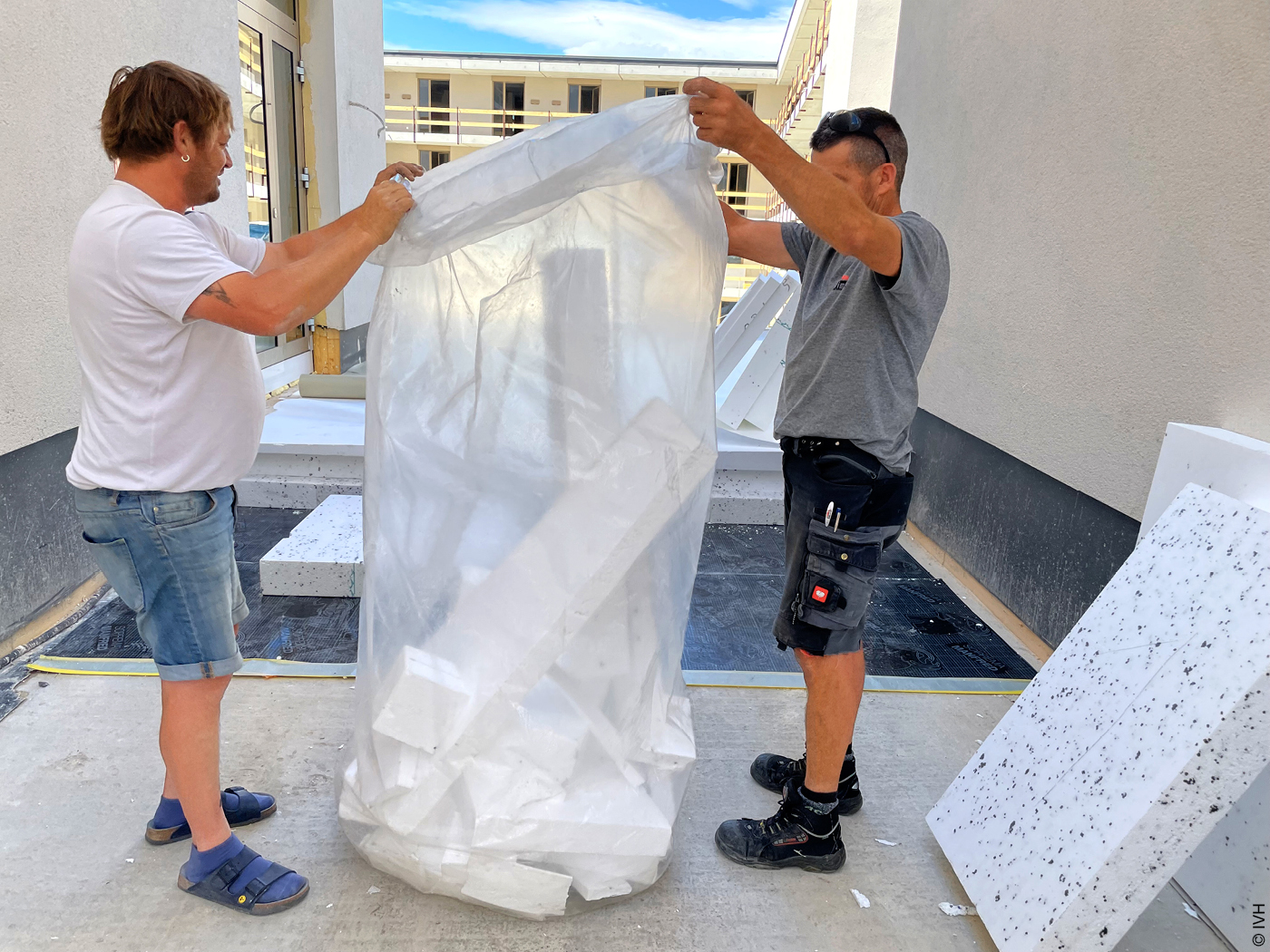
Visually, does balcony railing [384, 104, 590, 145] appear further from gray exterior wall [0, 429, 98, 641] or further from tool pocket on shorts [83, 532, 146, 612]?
tool pocket on shorts [83, 532, 146, 612]

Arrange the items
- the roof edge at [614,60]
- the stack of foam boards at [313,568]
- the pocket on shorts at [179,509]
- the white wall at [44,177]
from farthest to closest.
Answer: the roof edge at [614,60]
the stack of foam boards at [313,568]
the white wall at [44,177]
the pocket on shorts at [179,509]

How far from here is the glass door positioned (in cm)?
514

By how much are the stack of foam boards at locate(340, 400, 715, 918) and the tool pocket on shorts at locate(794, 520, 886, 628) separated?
273 millimetres

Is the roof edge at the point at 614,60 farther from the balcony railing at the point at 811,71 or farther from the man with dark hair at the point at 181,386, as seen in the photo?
the man with dark hair at the point at 181,386

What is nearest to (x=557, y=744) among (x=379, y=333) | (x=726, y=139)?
(x=379, y=333)

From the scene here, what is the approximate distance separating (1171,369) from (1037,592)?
2.84ft

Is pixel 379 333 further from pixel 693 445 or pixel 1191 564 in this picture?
pixel 1191 564

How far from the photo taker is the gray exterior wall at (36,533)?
2.33 metres

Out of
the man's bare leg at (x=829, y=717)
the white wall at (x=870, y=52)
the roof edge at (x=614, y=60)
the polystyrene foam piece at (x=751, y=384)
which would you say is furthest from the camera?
the roof edge at (x=614, y=60)

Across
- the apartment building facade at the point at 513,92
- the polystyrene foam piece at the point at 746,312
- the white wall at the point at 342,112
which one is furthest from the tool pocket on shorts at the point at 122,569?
the apartment building facade at the point at 513,92

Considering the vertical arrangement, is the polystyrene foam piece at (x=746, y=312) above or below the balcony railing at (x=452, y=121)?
below

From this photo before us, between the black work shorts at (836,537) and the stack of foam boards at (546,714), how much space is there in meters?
0.24

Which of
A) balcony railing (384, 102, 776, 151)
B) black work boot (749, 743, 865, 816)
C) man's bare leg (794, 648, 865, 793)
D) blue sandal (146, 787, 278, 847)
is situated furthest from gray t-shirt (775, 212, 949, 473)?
balcony railing (384, 102, 776, 151)

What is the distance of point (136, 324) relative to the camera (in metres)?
1.32
